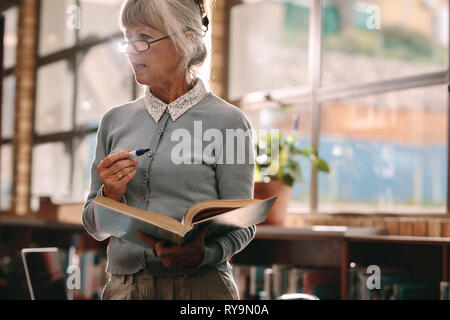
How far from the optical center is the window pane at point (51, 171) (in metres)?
5.74

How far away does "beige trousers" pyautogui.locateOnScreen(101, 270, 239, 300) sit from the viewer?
1092 millimetres

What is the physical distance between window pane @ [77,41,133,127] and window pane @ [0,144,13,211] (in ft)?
4.51

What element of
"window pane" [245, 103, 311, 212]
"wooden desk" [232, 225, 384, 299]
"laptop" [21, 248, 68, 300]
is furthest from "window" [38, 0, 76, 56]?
"laptop" [21, 248, 68, 300]

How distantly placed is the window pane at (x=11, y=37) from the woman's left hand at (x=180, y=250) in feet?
20.1

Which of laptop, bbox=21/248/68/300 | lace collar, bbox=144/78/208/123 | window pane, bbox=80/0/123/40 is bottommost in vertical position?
laptop, bbox=21/248/68/300

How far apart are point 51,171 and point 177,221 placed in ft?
17.2

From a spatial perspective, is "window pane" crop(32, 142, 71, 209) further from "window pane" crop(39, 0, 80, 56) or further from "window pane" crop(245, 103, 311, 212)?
"window pane" crop(245, 103, 311, 212)

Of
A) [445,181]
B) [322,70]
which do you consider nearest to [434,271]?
[445,181]

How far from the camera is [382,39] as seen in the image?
3.18 meters

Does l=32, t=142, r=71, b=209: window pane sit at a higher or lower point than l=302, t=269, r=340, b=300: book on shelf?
higher

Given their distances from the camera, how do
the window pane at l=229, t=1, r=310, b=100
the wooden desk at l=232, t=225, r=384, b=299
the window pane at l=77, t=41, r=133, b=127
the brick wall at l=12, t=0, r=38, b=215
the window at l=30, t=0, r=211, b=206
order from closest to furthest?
the wooden desk at l=232, t=225, r=384, b=299, the window pane at l=229, t=1, r=310, b=100, the window pane at l=77, t=41, r=133, b=127, the window at l=30, t=0, r=211, b=206, the brick wall at l=12, t=0, r=38, b=215

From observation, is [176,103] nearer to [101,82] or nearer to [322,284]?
[322,284]
